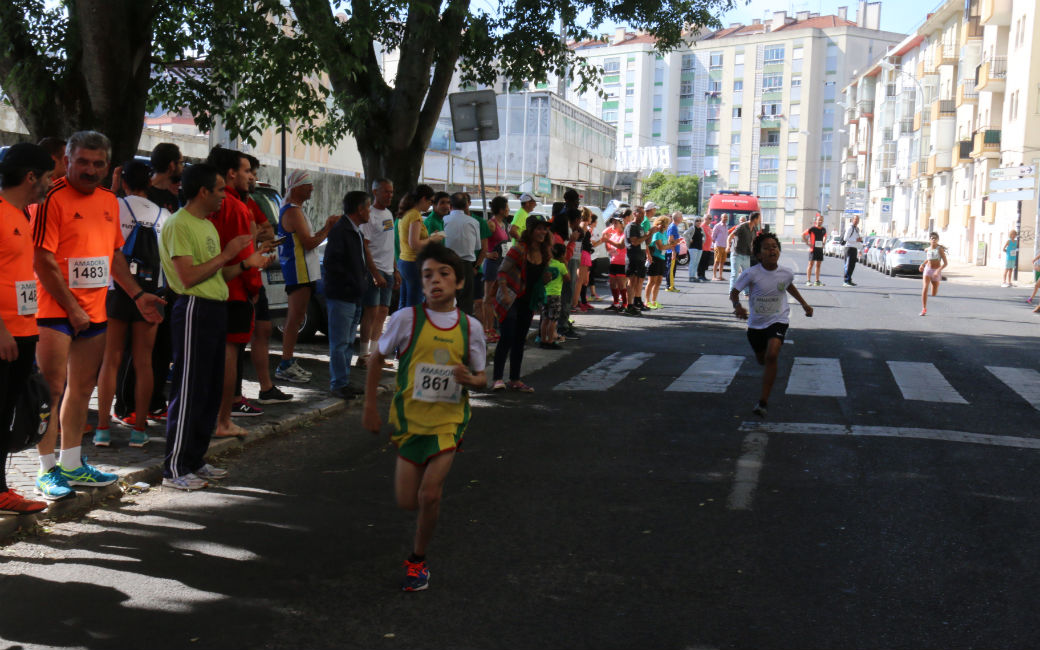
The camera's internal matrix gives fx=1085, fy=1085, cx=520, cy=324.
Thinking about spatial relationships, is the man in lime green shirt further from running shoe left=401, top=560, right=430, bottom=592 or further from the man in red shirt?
running shoe left=401, top=560, right=430, bottom=592

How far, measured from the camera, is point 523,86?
53.9 ft

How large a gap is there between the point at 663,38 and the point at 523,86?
2496mm

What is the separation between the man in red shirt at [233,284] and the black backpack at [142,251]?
47cm

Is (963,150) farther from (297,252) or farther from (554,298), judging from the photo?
(297,252)

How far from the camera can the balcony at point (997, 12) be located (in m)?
56.3

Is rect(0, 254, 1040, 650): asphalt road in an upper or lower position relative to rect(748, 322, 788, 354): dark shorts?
lower

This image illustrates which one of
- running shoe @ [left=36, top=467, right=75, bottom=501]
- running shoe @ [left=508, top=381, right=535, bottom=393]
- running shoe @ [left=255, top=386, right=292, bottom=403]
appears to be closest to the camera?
running shoe @ [left=36, top=467, right=75, bottom=501]

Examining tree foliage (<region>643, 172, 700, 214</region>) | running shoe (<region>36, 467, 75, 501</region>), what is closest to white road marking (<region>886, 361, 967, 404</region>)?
running shoe (<region>36, 467, 75, 501</region>)

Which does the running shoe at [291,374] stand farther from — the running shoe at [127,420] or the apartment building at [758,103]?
the apartment building at [758,103]

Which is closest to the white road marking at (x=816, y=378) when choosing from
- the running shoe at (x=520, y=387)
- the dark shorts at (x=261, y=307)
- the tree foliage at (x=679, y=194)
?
the running shoe at (x=520, y=387)

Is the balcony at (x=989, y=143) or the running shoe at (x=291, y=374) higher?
the balcony at (x=989, y=143)

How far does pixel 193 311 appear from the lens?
6363 mm

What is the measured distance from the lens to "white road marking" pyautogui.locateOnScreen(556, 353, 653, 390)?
11.1 m

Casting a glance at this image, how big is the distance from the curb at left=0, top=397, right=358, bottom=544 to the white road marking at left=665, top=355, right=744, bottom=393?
3.70 meters
